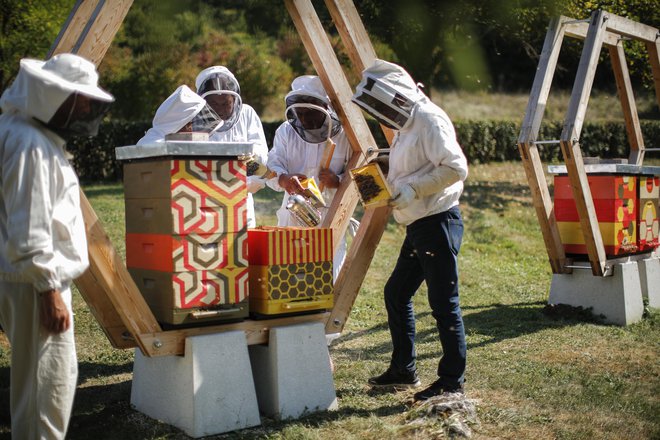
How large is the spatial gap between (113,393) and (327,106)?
2531mm

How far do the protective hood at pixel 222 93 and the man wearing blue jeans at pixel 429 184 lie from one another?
1235 mm

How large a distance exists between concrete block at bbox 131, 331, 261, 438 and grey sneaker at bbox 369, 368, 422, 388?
1.12 meters

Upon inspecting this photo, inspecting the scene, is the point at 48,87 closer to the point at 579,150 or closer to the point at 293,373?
the point at 293,373

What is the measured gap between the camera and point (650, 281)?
7.71 meters

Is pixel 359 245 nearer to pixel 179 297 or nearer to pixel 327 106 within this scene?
pixel 327 106

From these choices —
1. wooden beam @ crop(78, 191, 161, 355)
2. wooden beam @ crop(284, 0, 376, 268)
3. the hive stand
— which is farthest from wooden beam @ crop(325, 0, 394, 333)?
the hive stand

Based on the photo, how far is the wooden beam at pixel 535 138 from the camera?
7.13 metres

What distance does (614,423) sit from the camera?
450 cm

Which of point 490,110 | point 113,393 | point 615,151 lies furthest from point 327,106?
point 490,110


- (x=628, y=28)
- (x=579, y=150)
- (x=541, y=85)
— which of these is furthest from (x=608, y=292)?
(x=628, y=28)

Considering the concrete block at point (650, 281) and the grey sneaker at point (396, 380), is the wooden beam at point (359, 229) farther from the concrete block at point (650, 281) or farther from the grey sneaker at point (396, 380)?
the concrete block at point (650, 281)

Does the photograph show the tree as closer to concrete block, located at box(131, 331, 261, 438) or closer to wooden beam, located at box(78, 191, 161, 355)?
wooden beam, located at box(78, 191, 161, 355)

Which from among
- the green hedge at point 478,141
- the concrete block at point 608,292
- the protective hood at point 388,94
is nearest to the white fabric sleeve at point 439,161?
the protective hood at point 388,94

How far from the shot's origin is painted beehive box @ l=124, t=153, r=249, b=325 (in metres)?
4.04
